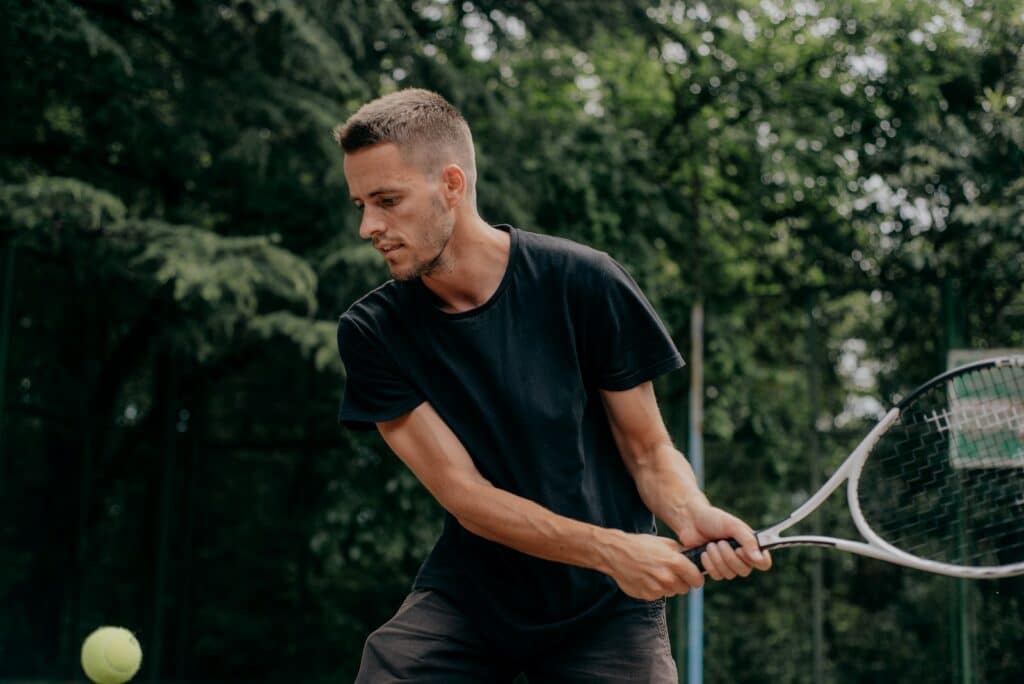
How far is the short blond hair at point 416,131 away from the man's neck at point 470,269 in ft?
0.33

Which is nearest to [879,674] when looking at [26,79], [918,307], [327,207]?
[918,307]

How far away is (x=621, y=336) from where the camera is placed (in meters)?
2.51

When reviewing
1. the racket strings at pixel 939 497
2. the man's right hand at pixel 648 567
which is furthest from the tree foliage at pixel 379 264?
the man's right hand at pixel 648 567

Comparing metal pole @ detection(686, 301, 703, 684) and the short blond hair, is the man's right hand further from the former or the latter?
metal pole @ detection(686, 301, 703, 684)

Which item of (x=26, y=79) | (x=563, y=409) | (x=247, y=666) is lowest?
(x=247, y=666)

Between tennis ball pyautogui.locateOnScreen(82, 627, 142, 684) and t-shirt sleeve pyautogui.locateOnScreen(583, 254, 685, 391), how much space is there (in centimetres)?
277

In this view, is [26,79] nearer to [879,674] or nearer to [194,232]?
[194,232]

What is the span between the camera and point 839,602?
634 cm

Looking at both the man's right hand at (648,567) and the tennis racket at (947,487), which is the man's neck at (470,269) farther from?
the tennis racket at (947,487)

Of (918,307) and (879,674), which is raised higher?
(918,307)

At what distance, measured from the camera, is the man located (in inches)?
94.0

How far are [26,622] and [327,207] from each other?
2.96 meters

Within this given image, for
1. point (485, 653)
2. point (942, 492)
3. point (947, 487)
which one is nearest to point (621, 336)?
point (485, 653)

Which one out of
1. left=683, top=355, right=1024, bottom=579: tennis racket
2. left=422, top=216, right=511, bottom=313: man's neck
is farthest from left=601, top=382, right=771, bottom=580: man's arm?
left=683, top=355, right=1024, bottom=579: tennis racket
